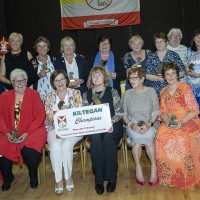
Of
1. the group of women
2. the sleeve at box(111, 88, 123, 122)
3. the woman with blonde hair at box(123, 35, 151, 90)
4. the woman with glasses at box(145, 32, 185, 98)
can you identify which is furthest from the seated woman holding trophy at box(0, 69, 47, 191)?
the woman with glasses at box(145, 32, 185, 98)

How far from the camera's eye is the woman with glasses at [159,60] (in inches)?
173

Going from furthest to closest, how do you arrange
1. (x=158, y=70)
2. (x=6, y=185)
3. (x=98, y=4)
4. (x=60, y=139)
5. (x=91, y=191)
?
(x=98, y=4), (x=158, y=70), (x=6, y=185), (x=60, y=139), (x=91, y=191)

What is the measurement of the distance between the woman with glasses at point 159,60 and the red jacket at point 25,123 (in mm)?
1413

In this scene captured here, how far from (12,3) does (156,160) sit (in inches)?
239

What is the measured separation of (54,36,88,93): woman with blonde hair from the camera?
4.62 metres

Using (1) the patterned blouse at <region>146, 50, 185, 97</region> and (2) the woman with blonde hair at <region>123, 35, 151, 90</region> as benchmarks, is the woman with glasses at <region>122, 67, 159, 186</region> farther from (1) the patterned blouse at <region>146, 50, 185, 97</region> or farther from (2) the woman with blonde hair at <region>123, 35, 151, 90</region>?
(2) the woman with blonde hair at <region>123, 35, 151, 90</region>

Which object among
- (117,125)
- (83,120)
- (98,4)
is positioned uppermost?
(98,4)

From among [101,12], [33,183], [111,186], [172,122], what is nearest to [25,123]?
[33,183]

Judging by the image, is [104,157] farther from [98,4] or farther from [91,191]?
[98,4]

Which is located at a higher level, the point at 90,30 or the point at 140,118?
the point at 90,30

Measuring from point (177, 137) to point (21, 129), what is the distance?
1746 mm

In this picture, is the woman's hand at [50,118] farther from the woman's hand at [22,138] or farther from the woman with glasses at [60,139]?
the woman's hand at [22,138]

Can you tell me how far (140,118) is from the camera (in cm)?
402

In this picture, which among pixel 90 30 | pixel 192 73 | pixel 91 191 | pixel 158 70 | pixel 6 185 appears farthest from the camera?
pixel 90 30
